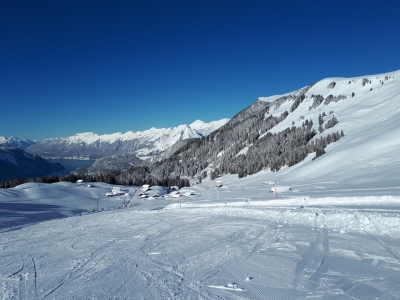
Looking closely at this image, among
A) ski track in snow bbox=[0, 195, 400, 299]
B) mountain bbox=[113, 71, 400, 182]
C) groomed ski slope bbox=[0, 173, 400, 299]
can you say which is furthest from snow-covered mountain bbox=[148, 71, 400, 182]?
ski track in snow bbox=[0, 195, 400, 299]

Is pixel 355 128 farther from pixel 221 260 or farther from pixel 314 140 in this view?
pixel 221 260

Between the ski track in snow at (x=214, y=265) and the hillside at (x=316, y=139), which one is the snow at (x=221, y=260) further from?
the hillside at (x=316, y=139)

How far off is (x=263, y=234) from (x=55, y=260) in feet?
32.7

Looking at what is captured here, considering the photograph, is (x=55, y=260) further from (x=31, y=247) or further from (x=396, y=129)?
(x=396, y=129)

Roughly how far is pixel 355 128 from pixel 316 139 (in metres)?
12.2

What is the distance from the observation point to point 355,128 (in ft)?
261

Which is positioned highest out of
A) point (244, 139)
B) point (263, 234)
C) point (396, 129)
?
point (244, 139)

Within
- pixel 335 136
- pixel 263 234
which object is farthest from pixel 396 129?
pixel 263 234

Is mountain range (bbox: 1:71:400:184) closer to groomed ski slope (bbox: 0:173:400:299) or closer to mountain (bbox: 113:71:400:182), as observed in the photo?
mountain (bbox: 113:71:400:182)

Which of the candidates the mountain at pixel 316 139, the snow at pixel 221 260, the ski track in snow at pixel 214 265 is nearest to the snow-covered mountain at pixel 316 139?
the mountain at pixel 316 139

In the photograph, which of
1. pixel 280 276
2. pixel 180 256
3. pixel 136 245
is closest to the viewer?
pixel 280 276

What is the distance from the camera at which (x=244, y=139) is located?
151500mm

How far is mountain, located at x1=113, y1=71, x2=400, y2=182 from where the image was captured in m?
50.8

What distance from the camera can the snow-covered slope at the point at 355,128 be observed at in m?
44.4
